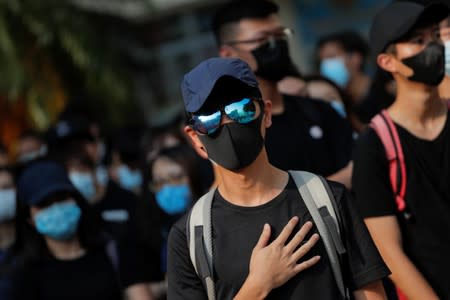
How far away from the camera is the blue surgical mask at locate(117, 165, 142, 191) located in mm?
8203

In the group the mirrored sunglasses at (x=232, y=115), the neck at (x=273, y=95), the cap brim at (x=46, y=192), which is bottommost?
the cap brim at (x=46, y=192)

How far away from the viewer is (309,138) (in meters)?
4.27

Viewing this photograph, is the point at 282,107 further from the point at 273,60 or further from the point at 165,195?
the point at 165,195

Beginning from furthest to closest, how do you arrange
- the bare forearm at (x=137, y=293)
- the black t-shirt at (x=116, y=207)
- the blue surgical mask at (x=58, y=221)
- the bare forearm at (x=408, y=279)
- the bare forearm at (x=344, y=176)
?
the black t-shirt at (x=116, y=207), the bare forearm at (x=137, y=293), the blue surgical mask at (x=58, y=221), the bare forearm at (x=344, y=176), the bare forearm at (x=408, y=279)

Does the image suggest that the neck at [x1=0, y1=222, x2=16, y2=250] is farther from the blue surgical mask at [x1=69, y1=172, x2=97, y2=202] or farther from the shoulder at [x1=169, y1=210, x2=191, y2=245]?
the shoulder at [x1=169, y1=210, x2=191, y2=245]

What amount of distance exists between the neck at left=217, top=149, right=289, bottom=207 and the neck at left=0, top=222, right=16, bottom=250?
3.23 metres

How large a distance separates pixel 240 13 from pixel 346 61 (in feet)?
10.4

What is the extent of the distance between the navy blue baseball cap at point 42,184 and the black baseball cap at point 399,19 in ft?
6.83

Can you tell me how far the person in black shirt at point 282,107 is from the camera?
4.20 meters

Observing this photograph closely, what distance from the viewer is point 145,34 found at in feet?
57.4

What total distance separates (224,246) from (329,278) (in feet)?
1.30

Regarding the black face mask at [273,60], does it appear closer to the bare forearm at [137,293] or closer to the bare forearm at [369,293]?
the bare forearm at [137,293]

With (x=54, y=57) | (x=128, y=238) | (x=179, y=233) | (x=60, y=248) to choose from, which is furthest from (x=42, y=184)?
(x=54, y=57)

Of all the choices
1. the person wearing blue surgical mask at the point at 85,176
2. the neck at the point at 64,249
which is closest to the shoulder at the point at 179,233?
the neck at the point at 64,249
